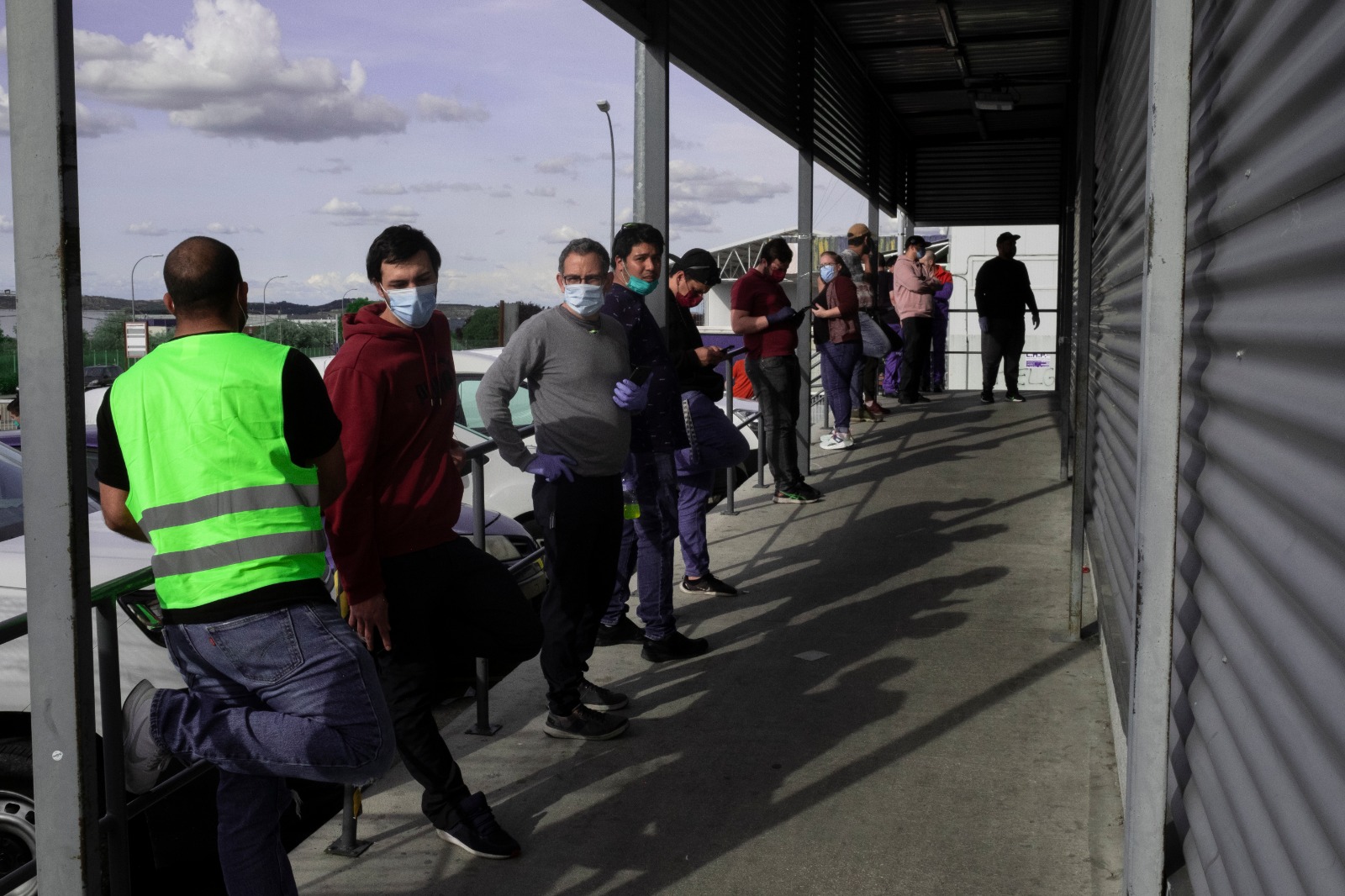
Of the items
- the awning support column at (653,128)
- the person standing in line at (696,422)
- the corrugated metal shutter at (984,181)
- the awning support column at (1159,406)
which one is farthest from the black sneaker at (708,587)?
the corrugated metal shutter at (984,181)

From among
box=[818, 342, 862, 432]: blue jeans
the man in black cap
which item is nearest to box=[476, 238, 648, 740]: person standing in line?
box=[818, 342, 862, 432]: blue jeans

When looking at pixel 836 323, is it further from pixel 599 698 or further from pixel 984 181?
pixel 984 181

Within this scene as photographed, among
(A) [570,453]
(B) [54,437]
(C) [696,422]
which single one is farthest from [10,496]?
(C) [696,422]

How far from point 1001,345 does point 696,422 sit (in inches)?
355

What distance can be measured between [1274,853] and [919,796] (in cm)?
253

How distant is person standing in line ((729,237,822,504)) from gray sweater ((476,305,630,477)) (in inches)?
162

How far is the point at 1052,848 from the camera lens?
3789 millimetres

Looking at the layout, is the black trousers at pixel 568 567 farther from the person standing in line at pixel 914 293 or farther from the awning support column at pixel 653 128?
the person standing in line at pixel 914 293

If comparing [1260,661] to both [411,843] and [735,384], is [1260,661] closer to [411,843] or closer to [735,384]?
[411,843]

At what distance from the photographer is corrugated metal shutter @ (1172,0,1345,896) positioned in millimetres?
1556

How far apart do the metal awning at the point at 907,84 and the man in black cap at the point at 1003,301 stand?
3.69 ft

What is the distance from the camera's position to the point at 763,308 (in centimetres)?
899

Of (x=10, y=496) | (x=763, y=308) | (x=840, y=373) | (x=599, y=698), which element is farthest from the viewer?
(x=840, y=373)

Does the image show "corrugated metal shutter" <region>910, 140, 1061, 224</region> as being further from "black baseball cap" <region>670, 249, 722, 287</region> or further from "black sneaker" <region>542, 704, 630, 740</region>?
"black sneaker" <region>542, 704, 630, 740</region>
